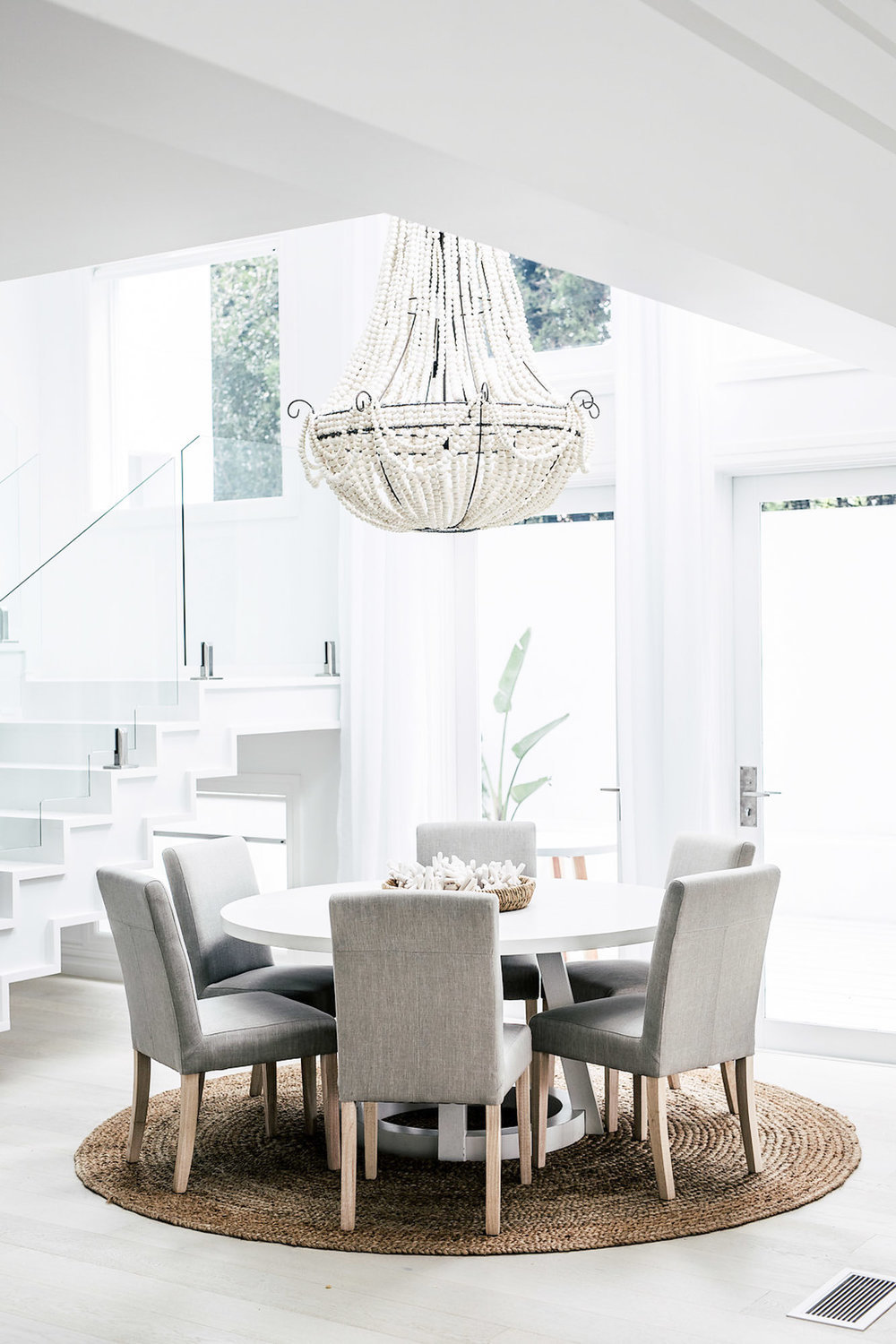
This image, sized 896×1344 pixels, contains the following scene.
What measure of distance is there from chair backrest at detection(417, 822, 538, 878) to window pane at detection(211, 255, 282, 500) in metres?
2.38

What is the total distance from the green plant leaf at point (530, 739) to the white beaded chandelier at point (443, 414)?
6.53 ft

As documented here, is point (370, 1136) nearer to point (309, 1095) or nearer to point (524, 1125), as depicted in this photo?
point (524, 1125)

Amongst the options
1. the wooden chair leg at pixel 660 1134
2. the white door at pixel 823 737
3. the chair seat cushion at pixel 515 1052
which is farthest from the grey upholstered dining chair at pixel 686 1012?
the white door at pixel 823 737

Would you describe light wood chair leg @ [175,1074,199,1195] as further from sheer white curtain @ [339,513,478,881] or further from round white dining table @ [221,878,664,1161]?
sheer white curtain @ [339,513,478,881]

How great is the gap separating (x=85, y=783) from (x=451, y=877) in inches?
63.4

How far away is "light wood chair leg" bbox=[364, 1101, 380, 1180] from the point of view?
378 centimetres

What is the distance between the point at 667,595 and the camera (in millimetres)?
5516

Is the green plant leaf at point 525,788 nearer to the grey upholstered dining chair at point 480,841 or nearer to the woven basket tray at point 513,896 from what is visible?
the grey upholstered dining chair at point 480,841

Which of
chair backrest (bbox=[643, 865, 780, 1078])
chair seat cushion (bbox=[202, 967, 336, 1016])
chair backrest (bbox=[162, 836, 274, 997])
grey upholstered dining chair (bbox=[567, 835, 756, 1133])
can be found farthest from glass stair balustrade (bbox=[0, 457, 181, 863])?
chair backrest (bbox=[643, 865, 780, 1078])

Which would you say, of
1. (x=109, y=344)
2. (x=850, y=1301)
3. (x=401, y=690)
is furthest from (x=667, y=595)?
(x=109, y=344)

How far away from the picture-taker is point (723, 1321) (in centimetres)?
315

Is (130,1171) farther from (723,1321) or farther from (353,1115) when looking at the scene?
(723,1321)

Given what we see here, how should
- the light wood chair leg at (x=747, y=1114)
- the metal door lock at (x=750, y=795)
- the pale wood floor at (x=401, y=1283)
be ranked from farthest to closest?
1. the metal door lock at (x=750, y=795)
2. the light wood chair leg at (x=747, y=1114)
3. the pale wood floor at (x=401, y=1283)

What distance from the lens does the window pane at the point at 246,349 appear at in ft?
22.6
